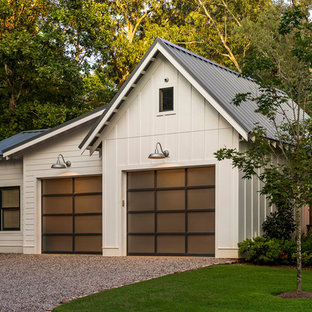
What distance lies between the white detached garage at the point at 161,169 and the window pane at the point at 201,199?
3cm

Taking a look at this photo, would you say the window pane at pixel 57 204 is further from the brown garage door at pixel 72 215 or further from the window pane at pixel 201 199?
the window pane at pixel 201 199

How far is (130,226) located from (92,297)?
7.45 metres

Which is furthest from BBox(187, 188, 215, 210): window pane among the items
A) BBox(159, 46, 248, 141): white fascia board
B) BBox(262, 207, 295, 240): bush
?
BBox(159, 46, 248, 141): white fascia board

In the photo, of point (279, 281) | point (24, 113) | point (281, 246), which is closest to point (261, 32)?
point (24, 113)

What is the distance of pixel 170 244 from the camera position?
16500mm

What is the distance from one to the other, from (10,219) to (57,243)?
255cm

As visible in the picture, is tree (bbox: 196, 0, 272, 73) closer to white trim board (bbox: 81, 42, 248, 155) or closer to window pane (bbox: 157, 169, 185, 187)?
white trim board (bbox: 81, 42, 248, 155)

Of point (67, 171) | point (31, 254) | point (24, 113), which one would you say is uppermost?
point (24, 113)

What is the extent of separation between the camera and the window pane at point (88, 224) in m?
18.4

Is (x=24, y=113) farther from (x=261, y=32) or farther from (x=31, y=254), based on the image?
(x=261, y=32)

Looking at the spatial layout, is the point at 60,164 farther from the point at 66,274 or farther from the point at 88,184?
the point at 66,274

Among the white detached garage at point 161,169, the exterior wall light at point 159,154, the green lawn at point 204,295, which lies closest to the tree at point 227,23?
the white detached garage at point 161,169

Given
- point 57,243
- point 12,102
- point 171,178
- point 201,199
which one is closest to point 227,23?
point 12,102

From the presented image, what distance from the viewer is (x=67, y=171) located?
748 inches
